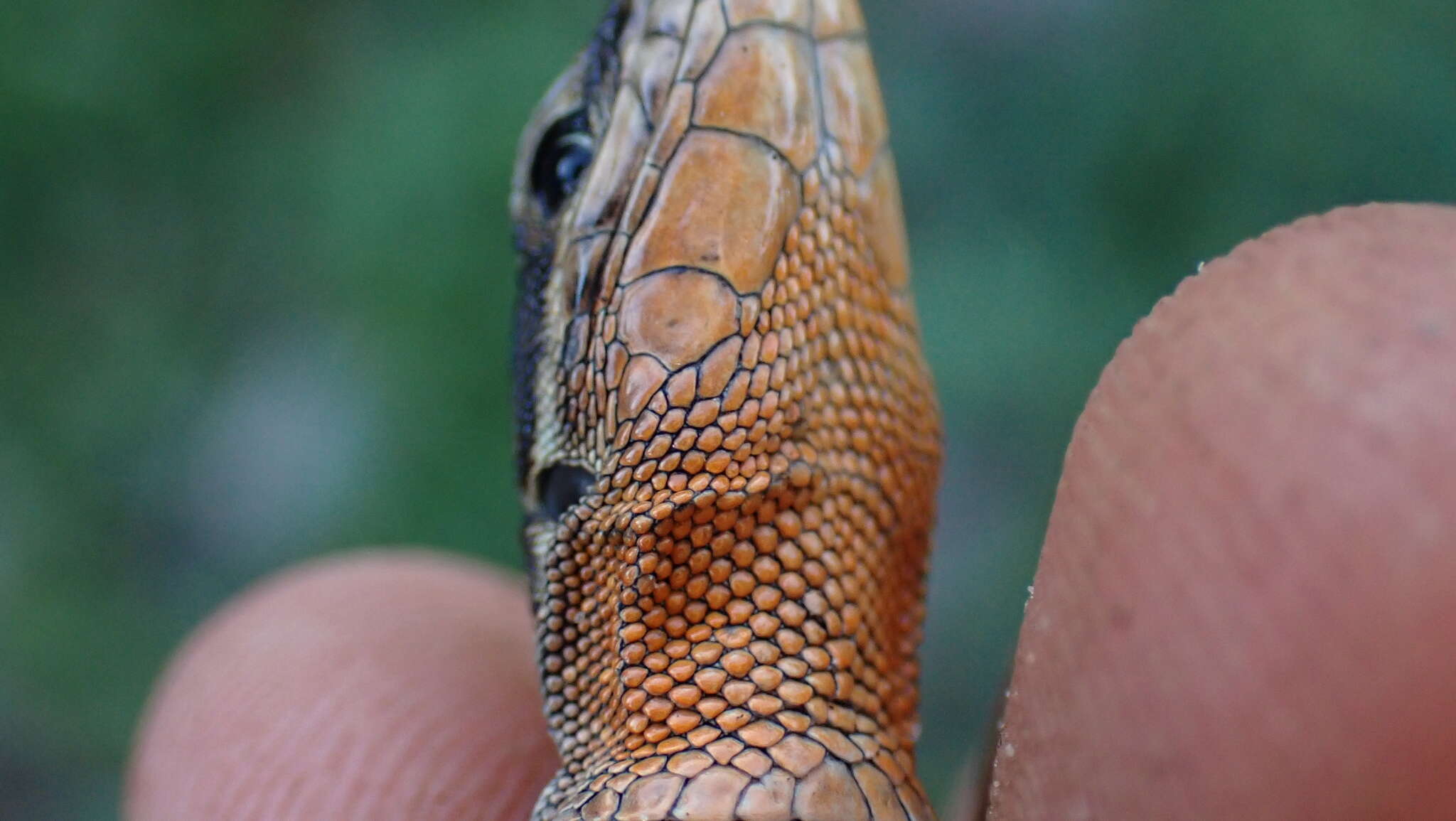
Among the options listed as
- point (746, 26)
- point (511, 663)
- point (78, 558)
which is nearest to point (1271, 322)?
point (746, 26)

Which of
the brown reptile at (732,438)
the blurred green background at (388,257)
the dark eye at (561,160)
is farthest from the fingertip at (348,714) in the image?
the blurred green background at (388,257)

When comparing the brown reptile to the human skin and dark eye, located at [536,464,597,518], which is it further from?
the human skin

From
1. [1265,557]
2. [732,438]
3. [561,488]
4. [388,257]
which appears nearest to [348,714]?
[561,488]

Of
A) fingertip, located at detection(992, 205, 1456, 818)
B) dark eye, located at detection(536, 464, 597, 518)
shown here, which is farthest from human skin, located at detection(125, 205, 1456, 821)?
dark eye, located at detection(536, 464, 597, 518)

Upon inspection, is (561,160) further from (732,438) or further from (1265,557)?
(1265,557)

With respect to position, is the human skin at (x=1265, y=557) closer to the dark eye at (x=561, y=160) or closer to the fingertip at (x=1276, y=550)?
the fingertip at (x=1276, y=550)
